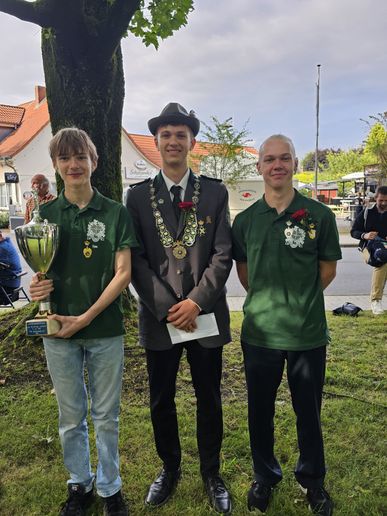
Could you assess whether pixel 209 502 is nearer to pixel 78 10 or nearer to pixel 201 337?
pixel 201 337

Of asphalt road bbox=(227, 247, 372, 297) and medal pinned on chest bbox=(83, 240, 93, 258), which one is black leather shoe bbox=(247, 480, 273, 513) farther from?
asphalt road bbox=(227, 247, 372, 297)

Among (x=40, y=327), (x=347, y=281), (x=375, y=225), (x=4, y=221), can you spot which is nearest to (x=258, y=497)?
(x=40, y=327)

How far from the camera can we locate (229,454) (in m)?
3.12

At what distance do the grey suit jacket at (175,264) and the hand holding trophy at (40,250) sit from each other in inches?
19.3

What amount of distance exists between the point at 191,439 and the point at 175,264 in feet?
5.04

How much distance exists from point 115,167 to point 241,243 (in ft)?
9.05

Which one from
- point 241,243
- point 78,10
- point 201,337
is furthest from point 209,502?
point 78,10

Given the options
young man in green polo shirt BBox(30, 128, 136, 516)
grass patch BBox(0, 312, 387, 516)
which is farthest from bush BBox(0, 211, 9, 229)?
young man in green polo shirt BBox(30, 128, 136, 516)

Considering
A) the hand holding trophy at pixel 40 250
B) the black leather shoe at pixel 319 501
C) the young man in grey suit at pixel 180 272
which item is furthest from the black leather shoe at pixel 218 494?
the hand holding trophy at pixel 40 250

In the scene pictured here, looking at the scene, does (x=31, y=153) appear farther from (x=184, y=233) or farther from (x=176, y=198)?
(x=184, y=233)

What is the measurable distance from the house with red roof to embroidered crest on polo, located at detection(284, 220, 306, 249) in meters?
23.9

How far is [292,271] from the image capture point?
2443mm

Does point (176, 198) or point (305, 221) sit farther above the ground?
point (176, 198)

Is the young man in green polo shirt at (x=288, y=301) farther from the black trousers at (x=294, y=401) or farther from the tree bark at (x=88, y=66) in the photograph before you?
the tree bark at (x=88, y=66)
